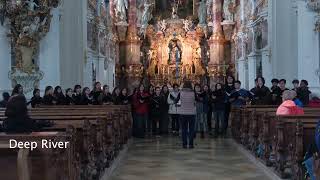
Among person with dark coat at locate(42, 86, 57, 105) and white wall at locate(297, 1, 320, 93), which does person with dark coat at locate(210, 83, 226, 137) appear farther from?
person with dark coat at locate(42, 86, 57, 105)

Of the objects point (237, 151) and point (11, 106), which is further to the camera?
point (237, 151)

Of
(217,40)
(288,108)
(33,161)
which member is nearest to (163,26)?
(217,40)

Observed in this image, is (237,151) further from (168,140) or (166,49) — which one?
(166,49)

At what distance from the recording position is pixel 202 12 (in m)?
35.9

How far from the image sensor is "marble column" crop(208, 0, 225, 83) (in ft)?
111

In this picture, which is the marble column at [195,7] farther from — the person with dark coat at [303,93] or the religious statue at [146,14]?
the person with dark coat at [303,93]

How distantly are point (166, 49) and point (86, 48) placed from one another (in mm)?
16282

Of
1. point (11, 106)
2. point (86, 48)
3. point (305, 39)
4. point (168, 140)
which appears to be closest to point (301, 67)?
point (305, 39)

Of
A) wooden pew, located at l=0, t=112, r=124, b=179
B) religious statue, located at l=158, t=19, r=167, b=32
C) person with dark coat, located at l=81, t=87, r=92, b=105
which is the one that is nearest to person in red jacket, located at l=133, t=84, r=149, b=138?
person with dark coat, located at l=81, t=87, r=92, b=105

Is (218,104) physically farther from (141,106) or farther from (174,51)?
(174,51)

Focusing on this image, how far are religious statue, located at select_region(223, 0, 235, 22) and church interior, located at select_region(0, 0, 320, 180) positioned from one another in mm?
1618

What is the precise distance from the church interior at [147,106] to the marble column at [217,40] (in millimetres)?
2713

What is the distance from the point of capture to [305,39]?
16516 millimetres

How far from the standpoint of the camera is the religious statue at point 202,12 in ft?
117
